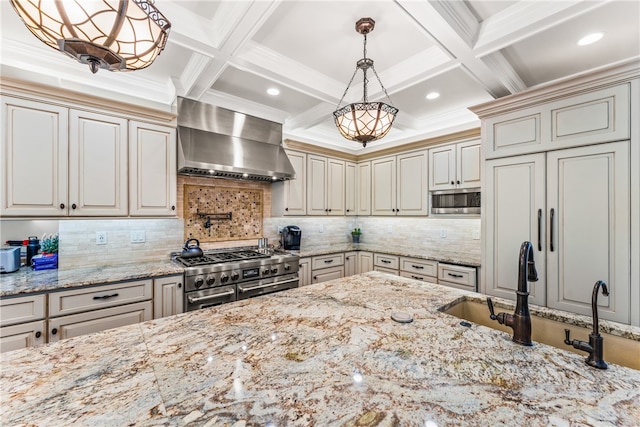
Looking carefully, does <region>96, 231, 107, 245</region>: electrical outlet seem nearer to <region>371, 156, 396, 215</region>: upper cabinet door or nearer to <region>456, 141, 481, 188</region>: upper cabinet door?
<region>371, 156, 396, 215</region>: upper cabinet door

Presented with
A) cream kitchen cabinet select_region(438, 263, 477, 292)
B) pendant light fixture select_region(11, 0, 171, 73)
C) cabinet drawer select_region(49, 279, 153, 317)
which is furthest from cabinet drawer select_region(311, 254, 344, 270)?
pendant light fixture select_region(11, 0, 171, 73)

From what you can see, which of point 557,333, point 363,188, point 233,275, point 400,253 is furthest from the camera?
point 363,188

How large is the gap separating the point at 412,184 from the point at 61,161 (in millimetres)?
3735

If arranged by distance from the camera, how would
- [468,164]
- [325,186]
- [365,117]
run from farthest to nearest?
1. [325,186]
2. [468,164]
3. [365,117]

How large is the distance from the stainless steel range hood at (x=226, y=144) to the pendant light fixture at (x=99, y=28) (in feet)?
5.69

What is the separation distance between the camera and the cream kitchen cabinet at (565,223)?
1918mm

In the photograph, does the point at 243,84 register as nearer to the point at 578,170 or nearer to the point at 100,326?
the point at 100,326

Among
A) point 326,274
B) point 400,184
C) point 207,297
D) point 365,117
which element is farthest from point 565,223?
point 207,297

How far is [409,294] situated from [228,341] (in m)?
1.10

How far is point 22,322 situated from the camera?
6.18 ft

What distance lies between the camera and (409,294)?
171 cm

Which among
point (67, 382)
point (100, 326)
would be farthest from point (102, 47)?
point (100, 326)

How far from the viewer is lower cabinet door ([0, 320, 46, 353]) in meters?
1.83

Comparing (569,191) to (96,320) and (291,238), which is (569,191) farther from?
(96,320)
